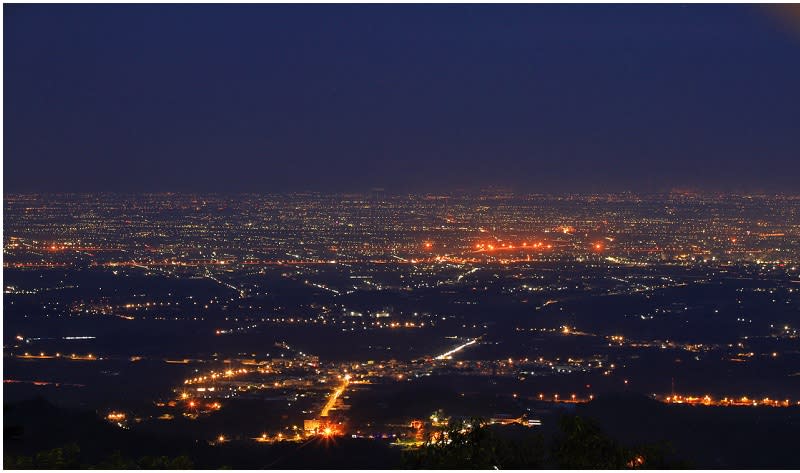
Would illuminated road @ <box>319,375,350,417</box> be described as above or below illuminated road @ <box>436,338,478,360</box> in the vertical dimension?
below

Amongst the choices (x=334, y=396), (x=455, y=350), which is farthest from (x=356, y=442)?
(x=455, y=350)

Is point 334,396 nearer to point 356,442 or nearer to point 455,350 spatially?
point 356,442

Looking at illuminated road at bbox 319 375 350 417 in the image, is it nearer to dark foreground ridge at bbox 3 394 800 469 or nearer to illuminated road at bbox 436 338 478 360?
dark foreground ridge at bbox 3 394 800 469

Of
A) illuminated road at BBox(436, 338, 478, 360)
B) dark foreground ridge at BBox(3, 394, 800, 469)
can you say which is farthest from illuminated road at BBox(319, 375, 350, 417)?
illuminated road at BBox(436, 338, 478, 360)

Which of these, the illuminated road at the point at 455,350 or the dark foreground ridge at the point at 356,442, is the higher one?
the dark foreground ridge at the point at 356,442

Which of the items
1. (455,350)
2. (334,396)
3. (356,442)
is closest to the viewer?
(356,442)

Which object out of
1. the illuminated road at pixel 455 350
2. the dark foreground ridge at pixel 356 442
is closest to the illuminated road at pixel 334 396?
the dark foreground ridge at pixel 356 442

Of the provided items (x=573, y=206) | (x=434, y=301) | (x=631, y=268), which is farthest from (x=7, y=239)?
(x=573, y=206)

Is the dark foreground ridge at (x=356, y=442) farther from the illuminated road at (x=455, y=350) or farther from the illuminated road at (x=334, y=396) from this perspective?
the illuminated road at (x=455, y=350)

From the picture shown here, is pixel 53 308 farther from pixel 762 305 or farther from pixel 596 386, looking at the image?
pixel 762 305
